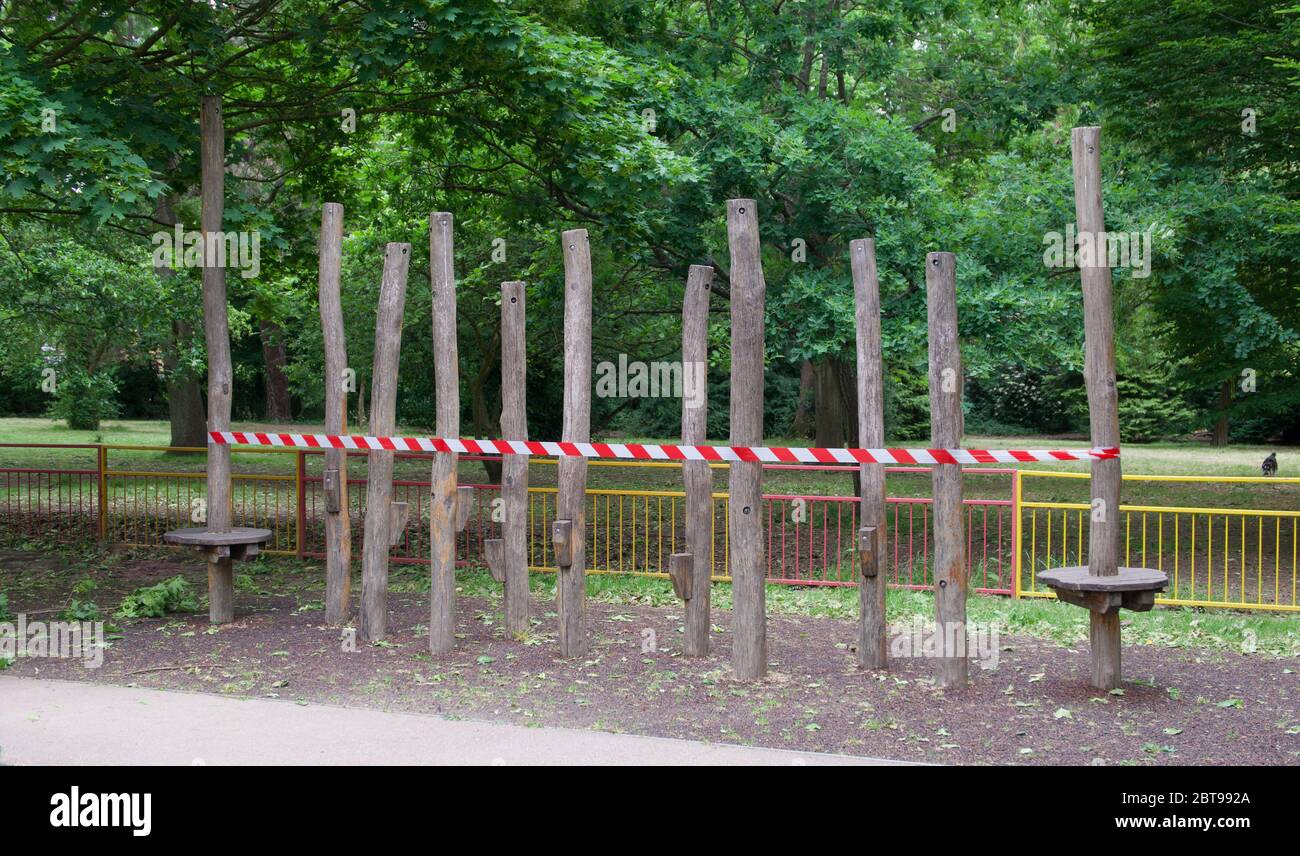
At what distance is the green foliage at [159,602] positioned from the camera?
10414mm

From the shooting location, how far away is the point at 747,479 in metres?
8.16

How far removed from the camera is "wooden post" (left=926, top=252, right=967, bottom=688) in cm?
778

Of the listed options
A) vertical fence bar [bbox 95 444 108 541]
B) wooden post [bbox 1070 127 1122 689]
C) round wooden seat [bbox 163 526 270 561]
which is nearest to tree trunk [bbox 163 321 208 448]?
vertical fence bar [bbox 95 444 108 541]

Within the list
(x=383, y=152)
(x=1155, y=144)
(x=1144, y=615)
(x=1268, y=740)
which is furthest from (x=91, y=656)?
(x=1155, y=144)

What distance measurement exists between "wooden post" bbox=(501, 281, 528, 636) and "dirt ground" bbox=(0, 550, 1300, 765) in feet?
1.28

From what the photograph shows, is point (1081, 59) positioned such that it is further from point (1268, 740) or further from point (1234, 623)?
point (1268, 740)

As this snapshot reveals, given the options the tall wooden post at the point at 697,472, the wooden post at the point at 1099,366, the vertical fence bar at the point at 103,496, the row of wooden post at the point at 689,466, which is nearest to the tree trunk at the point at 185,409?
the vertical fence bar at the point at 103,496

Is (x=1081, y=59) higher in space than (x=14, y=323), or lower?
higher

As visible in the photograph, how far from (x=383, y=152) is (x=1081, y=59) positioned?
9.87 m

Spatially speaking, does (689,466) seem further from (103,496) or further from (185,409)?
(185,409)

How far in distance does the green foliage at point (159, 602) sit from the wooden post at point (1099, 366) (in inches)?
304

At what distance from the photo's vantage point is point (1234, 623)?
35.2ft

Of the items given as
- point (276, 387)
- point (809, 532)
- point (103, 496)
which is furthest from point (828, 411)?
point (276, 387)

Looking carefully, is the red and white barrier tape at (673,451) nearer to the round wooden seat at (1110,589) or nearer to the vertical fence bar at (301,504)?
the round wooden seat at (1110,589)
